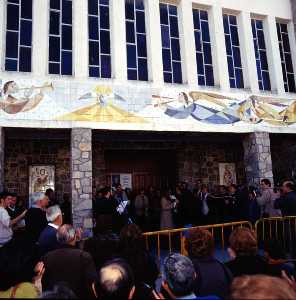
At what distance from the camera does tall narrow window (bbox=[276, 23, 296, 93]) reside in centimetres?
1162

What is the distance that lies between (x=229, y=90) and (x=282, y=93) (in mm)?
2066

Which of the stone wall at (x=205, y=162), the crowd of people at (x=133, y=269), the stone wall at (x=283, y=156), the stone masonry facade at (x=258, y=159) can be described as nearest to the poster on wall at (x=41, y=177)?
the stone wall at (x=205, y=162)

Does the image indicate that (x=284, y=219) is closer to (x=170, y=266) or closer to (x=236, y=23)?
(x=170, y=266)

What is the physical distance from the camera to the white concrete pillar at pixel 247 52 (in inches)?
426

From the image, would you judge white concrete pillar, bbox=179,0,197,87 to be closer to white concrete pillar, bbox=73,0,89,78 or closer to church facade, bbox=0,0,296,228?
church facade, bbox=0,0,296,228

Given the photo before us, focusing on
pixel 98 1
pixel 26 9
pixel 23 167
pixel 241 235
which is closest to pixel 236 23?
pixel 98 1

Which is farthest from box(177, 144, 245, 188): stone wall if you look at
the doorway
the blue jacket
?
the blue jacket

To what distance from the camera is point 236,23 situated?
37.0ft

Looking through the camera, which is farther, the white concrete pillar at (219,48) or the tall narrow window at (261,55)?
the tall narrow window at (261,55)

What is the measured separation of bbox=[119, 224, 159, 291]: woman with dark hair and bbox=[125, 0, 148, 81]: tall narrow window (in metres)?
6.89

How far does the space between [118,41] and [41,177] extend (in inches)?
201

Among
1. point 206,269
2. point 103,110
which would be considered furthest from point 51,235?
point 103,110

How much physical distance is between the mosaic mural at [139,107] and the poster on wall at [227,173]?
9.05 feet

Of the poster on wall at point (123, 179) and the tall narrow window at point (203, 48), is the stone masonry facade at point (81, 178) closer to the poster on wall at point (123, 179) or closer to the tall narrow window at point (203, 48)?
the poster on wall at point (123, 179)
